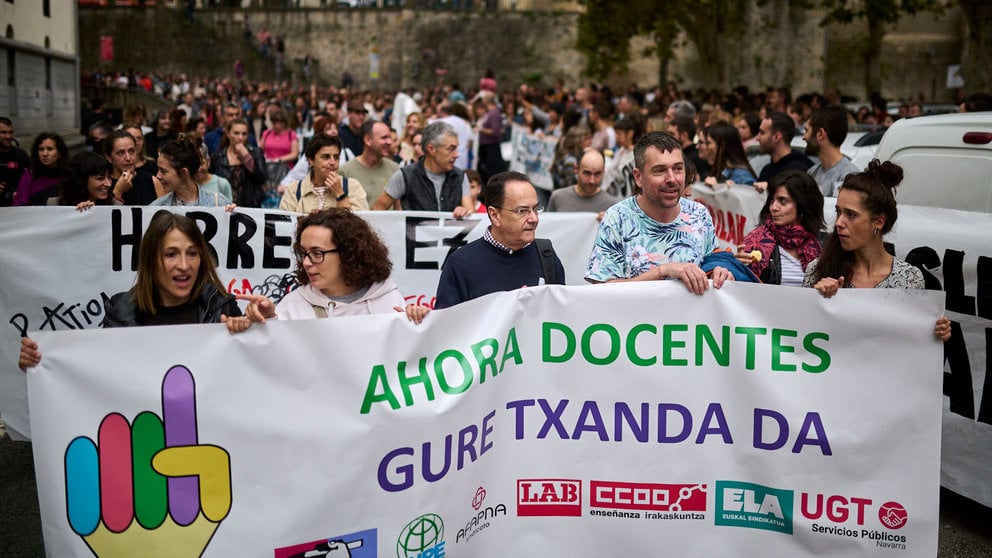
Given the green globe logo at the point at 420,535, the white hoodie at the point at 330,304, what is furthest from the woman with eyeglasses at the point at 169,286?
the green globe logo at the point at 420,535

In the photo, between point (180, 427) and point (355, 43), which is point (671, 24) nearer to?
point (355, 43)

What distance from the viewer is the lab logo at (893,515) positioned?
4.60 m

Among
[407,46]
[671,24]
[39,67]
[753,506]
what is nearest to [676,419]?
[753,506]

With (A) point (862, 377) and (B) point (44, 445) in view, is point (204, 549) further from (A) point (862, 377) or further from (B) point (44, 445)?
(A) point (862, 377)

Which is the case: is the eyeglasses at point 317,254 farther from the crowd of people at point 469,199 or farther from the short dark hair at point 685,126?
the short dark hair at point 685,126

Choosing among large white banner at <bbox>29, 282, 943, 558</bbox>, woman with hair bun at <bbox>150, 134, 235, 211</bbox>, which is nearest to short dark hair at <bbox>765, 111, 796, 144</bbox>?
large white banner at <bbox>29, 282, 943, 558</bbox>

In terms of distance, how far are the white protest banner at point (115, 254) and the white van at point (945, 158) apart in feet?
6.86

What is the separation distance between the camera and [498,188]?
515cm

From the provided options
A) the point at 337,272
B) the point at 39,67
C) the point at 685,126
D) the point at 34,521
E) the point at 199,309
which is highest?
the point at 39,67

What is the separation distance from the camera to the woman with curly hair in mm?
4773

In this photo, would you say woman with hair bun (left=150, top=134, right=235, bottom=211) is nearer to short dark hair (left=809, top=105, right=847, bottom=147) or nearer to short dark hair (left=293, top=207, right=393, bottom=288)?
short dark hair (left=293, top=207, right=393, bottom=288)

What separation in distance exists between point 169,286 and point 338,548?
1.34 m

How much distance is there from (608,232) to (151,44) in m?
61.8

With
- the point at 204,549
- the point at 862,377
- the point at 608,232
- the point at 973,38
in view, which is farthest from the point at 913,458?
the point at 973,38
